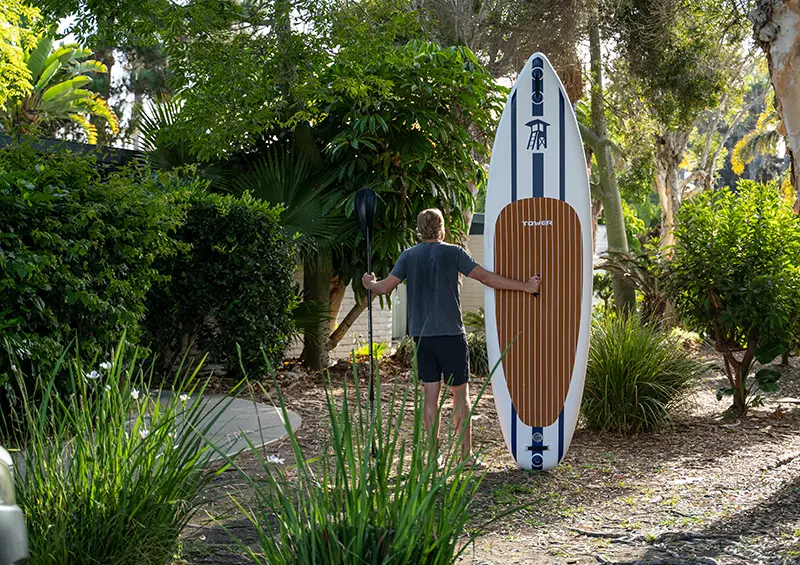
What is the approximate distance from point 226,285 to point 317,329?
250 cm

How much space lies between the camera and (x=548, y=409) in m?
6.30

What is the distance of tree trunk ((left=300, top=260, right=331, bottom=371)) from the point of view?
36.7 ft

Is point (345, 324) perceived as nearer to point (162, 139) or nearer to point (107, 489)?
point (162, 139)

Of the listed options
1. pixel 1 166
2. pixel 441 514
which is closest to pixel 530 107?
pixel 1 166

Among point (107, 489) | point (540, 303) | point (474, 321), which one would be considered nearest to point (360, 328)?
point (474, 321)

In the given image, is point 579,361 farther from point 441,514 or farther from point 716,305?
point 441,514

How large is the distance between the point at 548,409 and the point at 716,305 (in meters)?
2.38

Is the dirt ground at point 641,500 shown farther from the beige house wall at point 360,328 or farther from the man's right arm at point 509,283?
the beige house wall at point 360,328

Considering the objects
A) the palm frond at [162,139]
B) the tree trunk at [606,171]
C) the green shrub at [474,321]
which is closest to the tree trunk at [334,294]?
the palm frond at [162,139]

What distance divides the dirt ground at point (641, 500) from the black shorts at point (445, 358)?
71 centimetres

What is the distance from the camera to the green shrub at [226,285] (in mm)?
8750

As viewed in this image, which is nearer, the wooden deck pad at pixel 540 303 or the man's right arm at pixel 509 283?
the man's right arm at pixel 509 283

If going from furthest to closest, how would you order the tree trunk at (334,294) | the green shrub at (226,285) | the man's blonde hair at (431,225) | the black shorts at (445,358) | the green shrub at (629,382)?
the tree trunk at (334,294) < the green shrub at (226,285) < the green shrub at (629,382) < the man's blonde hair at (431,225) < the black shorts at (445,358)

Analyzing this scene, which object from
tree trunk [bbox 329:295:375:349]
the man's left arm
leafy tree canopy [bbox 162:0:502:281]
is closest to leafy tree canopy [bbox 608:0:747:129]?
leafy tree canopy [bbox 162:0:502:281]
